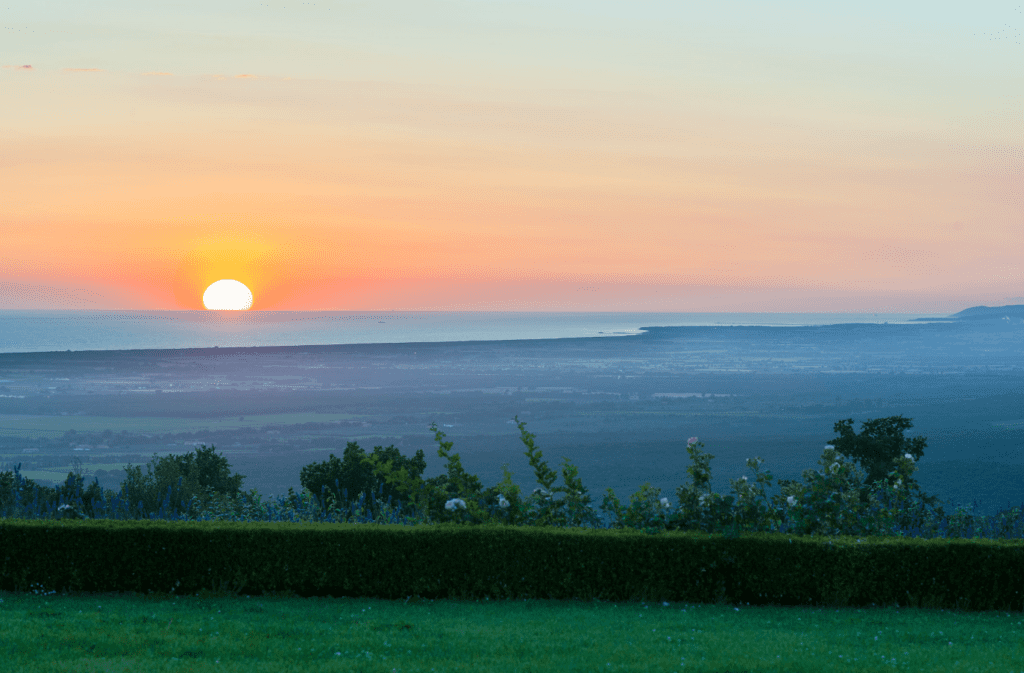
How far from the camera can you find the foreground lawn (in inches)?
293

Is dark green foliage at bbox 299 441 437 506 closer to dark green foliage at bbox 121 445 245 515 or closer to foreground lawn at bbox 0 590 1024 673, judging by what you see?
dark green foliage at bbox 121 445 245 515

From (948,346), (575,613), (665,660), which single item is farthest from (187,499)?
(948,346)

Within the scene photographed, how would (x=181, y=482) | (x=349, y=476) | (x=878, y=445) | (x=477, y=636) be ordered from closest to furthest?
(x=477, y=636) → (x=181, y=482) → (x=349, y=476) → (x=878, y=445)

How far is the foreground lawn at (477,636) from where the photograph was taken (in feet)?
24.4

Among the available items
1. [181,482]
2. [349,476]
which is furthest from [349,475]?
[181,482]

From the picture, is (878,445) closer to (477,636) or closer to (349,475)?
(349,475)

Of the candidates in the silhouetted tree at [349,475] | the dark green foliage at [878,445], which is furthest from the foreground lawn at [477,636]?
the dark green foliage at [878,445]

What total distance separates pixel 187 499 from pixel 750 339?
10362 centimetres

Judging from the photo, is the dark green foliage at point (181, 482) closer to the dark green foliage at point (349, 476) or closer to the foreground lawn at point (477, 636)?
the dark green foliage at point (349, 476)

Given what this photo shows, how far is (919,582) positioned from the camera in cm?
974

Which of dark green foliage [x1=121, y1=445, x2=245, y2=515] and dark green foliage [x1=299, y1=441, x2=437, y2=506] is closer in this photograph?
dark green foliage [x1=121, y1=445, x2=245, y2=515]

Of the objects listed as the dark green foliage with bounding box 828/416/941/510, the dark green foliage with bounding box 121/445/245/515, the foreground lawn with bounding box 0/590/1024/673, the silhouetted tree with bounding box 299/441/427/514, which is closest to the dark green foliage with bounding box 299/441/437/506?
the silhouetted tree with bounding box 299/441/427/514

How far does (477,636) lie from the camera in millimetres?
8195

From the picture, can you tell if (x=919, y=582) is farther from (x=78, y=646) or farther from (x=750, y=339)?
(x=750, y=339)
